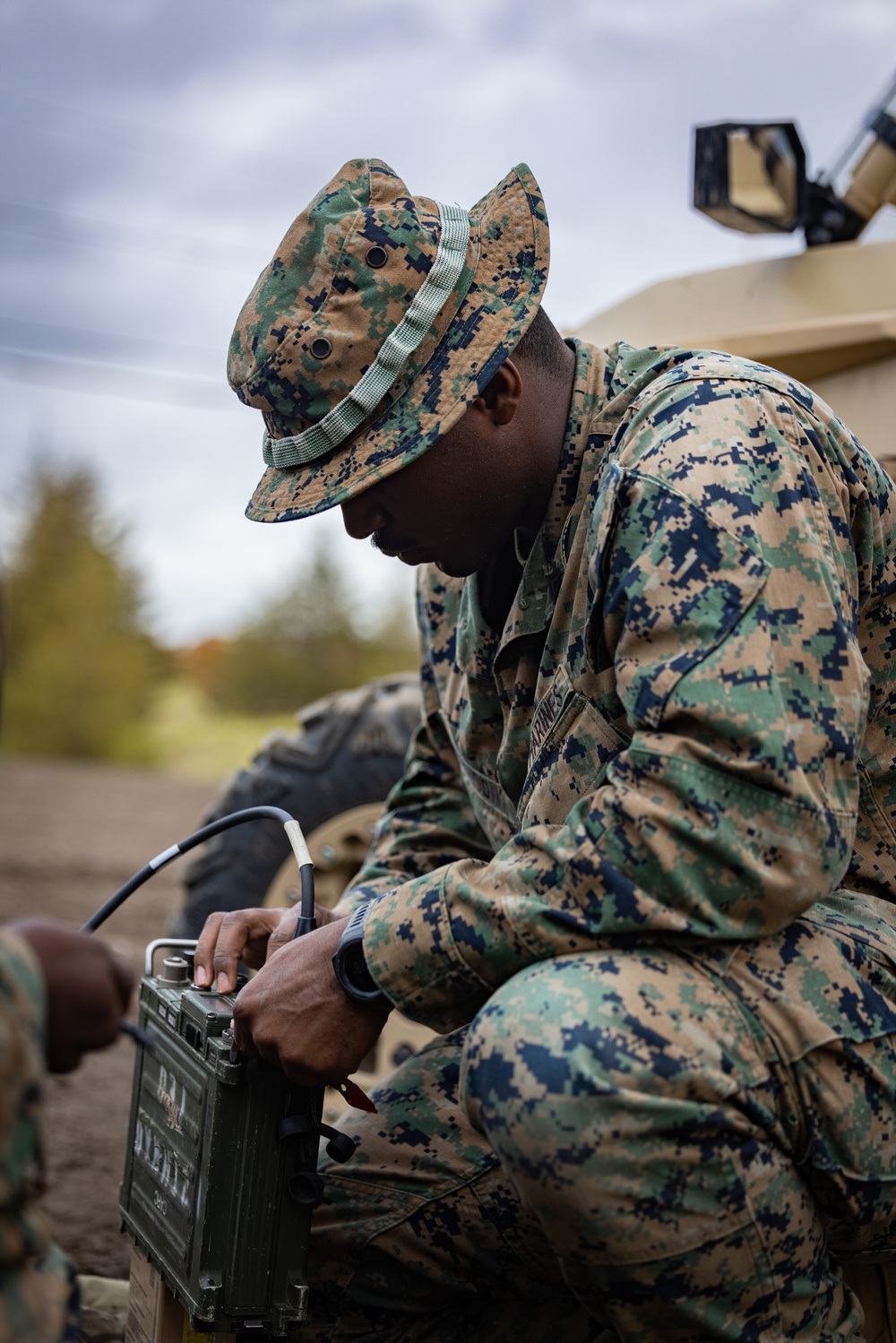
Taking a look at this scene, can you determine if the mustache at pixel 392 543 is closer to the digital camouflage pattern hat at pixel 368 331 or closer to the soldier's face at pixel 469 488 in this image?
the soldier's face at pixel 469 488

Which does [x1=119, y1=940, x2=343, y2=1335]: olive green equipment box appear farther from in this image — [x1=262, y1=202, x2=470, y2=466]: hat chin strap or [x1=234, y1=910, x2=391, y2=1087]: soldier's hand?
[x1=262, y1=202, x2=470, y2=466]: hat chin strap

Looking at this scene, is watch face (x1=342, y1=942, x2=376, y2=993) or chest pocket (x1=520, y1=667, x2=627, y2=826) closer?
watch face (x1=342, y1=942, x2=376, y2=993)

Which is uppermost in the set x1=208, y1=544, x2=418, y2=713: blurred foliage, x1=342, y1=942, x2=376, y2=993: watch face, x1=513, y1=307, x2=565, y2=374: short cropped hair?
x1=513, y1=307, x2=565, y2=374: short cropped hair

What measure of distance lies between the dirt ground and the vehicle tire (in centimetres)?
66

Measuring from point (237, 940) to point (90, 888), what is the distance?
681 centimetres

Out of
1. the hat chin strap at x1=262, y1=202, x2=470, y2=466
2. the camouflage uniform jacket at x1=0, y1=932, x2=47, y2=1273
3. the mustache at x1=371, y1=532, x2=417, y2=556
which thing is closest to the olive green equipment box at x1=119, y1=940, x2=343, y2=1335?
the camouflage uniform jacket at x1=0, y1=932, x2=47, y2=1273

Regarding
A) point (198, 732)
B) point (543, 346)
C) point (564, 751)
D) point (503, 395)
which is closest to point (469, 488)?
point (503, 395)

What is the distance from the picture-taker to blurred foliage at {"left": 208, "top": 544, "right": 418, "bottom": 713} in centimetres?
2289

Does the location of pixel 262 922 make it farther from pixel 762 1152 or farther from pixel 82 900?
pixel 82 900

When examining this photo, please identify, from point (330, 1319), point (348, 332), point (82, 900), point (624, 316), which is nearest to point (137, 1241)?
point (330, 1319)

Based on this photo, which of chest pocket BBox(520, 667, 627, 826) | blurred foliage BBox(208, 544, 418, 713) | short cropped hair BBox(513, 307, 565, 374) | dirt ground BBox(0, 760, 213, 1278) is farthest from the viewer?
blurred foliage BBox(208, 544, 418, 713)

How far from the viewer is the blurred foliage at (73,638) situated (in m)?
21.0

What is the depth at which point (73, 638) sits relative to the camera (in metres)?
21.4

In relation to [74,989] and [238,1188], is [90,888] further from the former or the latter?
[74,989]
